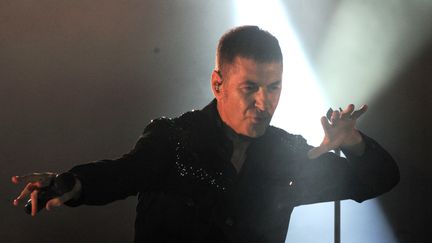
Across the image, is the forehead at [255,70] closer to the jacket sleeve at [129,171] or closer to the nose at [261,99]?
the nose at [261,99]

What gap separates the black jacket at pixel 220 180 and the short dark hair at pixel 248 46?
0.13 m

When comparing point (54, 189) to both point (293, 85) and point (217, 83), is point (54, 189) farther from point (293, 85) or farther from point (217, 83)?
point (293, 85)

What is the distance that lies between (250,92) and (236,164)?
6.4 inches

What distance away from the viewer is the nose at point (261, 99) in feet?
3.35

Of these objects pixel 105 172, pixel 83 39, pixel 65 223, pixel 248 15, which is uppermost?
pixel 248 15

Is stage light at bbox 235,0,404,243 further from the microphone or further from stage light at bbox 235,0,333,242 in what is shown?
the microphone

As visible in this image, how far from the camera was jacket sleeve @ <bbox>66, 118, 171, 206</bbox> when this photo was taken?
0.87 meters

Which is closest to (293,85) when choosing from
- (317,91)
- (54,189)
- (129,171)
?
(317,91)

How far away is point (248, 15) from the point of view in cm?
188

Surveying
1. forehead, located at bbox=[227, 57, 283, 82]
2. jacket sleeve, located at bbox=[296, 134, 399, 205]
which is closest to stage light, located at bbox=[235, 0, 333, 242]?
jacket sleeve, located at bbox=[296, 134, 399, 205]

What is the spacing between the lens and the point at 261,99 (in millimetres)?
1021

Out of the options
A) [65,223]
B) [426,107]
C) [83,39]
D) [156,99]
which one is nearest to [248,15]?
[156,99]

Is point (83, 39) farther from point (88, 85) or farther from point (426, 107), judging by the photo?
point (426, 107)

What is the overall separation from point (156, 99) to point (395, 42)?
102cm
